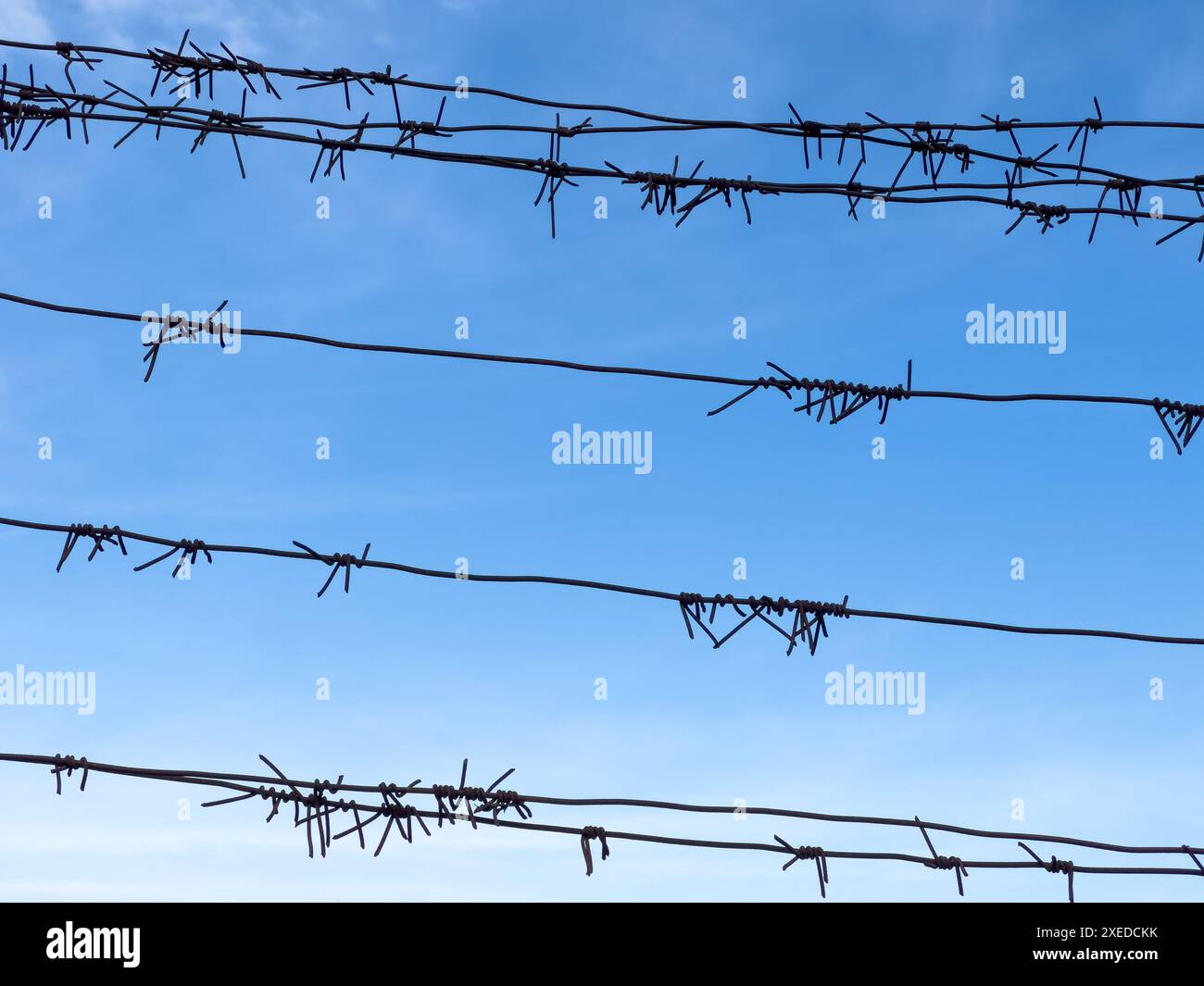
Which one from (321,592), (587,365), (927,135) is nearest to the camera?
(321,592)

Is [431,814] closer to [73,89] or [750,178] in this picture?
[750,178]

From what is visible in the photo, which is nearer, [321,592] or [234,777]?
[234,777]

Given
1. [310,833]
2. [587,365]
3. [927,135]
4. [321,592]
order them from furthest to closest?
[927,135]
[587,365]
[321,592]
[310,833]

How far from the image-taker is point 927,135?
5.23m
